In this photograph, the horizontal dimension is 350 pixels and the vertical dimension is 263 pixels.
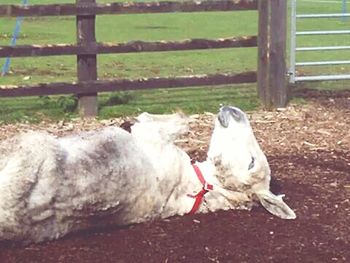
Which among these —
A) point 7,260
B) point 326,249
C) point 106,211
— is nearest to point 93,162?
point 106,211

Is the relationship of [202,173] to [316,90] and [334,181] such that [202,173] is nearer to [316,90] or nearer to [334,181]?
[334,181]

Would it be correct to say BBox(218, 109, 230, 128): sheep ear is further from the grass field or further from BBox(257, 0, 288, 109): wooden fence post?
BBox(257, 0, 288, 109): wooden fence post

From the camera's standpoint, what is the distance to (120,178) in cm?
545

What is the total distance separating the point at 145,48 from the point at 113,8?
62 centimetres

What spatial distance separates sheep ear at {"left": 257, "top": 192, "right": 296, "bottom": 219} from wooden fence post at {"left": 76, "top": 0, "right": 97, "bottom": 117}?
4.69 meters

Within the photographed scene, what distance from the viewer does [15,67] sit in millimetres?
14469

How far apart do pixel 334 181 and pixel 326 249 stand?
1696 millimetres

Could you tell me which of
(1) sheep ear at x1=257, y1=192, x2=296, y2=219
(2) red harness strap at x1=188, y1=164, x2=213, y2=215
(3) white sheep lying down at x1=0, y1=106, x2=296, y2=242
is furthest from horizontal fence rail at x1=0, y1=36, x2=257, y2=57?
(1) sheep ear at x1=257, y1=192, x2=296, y2=219

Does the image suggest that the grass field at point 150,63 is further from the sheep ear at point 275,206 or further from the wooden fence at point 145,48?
the sheep ear at point 275,206

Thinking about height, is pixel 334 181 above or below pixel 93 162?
below

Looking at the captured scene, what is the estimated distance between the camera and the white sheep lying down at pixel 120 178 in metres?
5.18

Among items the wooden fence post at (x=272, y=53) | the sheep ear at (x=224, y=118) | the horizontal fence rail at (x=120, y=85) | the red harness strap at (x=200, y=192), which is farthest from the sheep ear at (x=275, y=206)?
the wooden fence post at (x=272, y=53)

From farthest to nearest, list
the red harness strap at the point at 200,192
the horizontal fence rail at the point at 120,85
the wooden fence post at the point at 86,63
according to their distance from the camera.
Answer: the wooden fence post at the point at 86,63, the horizontal fence rail at the point at 120,85, the red harness strap at the point at 200,192

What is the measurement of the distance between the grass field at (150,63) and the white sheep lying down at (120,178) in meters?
4.53
